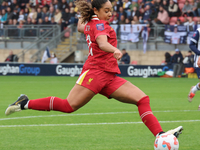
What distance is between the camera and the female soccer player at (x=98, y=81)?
520 cm

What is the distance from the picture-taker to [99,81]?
5.22 metres

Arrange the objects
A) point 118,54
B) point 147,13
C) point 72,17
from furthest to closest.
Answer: point 72,17
point 147,13
point 118,54

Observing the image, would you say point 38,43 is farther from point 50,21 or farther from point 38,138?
point 38,138

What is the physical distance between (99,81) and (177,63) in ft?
61.9

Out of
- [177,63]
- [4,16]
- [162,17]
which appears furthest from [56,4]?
[177,63]

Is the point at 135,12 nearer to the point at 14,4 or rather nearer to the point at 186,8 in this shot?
the point at 186,8

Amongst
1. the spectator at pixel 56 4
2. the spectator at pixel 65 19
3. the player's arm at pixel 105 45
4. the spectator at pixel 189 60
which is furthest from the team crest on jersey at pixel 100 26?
the spectator at pixel 56 4

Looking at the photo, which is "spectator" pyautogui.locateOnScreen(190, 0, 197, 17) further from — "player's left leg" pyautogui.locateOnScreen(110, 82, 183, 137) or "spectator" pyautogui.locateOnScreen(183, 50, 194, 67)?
"player's left leg" pyautogui.locateOnScreen(110, 82, 183, 137)

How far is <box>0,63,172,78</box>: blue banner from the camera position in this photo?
23500 millimetres

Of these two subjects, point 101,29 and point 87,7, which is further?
point 87,7

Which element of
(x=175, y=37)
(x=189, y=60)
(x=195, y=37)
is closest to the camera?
(x=195, y=37)

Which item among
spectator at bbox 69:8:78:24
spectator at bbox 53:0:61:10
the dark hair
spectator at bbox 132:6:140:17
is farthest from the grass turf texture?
spectator at bbox 53:0:61:10

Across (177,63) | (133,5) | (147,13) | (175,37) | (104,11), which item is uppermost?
(104,11)

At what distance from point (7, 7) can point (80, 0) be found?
2632 cm
